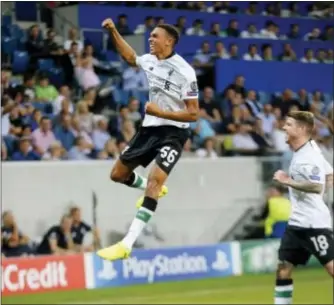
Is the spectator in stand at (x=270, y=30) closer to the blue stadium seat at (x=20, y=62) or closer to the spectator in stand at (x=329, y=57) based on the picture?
the spectator in stand at (x=329, y=57)

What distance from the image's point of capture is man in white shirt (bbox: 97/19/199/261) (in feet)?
25.0

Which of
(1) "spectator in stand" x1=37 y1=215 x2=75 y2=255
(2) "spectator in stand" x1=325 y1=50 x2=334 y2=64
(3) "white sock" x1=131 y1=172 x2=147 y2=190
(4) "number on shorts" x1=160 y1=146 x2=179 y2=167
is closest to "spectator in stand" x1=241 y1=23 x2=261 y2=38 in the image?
(2) "spectator in stand" x1=325 y1=50 x2=334 y2=64

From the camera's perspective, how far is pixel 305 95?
67.9 ft

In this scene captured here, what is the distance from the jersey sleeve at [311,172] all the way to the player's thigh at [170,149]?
4.92 ft

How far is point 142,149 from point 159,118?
11.8 inches

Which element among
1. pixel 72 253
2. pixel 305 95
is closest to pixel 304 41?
pixel 305 95

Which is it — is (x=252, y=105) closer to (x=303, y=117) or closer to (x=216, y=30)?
(x=216, y=30)

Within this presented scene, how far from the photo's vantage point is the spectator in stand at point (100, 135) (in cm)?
1652

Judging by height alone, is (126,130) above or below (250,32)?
below

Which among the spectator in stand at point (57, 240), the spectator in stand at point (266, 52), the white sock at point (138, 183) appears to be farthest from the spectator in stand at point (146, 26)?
the white sock at point (138, 183)

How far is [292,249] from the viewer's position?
9.48m

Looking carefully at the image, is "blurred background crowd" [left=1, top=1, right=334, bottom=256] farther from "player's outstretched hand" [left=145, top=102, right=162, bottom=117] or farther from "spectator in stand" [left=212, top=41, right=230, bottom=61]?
"player's outstretched hand" [left=145, top=102, right=162, bottom=117]

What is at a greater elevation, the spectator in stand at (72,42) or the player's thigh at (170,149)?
the spectator in stand at (72,42)

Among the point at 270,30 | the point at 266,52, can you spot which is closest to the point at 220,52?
the point at 266,52
